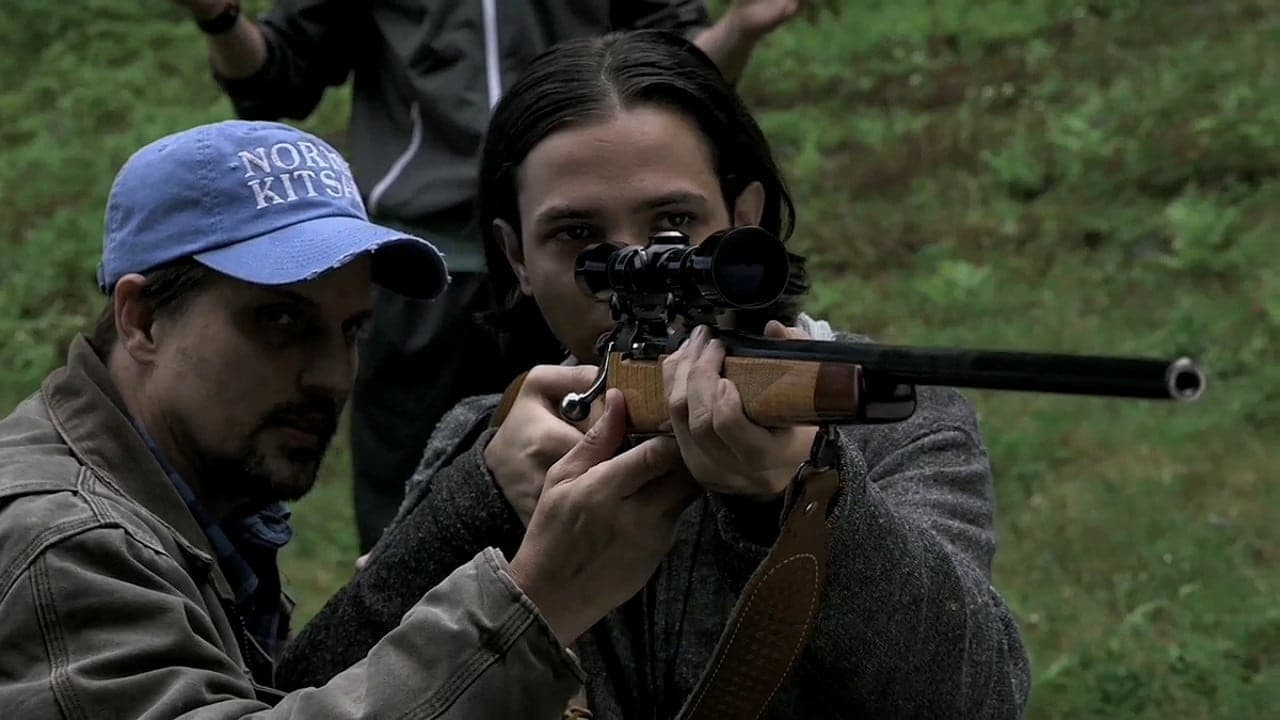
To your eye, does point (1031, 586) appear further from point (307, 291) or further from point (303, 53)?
point (307, 291)

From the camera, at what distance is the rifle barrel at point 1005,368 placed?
209cm

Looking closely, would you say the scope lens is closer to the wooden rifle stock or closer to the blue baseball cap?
the wooden rifle stock

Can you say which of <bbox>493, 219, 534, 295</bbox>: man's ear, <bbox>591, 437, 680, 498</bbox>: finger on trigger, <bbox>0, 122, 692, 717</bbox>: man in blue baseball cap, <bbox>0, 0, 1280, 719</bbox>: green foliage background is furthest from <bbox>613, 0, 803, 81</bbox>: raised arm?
<bbox>591, 437, 680, 498</bbox>: finger on trigger

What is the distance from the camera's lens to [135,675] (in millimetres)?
2734

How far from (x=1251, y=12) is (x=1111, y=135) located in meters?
2.10

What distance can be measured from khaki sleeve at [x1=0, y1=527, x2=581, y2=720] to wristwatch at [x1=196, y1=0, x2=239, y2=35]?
10.0 feet

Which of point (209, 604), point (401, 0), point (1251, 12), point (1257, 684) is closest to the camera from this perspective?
point (209, 604)

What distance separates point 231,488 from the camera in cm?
347

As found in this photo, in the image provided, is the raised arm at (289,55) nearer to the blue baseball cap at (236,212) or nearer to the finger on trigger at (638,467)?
the blue baseball cap at (236,212)

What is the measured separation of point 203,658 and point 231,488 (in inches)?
26.6

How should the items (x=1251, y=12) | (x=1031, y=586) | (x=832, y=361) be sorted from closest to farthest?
(x=832, y=361) → (x=1031, y=586) → (x=1251, y=12)

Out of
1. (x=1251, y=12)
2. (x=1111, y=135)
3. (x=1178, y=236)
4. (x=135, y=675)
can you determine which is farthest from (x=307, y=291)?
(x=1251, y=12)

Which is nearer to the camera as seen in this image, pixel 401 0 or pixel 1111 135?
pixel 401 0

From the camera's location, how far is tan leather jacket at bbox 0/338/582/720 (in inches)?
105
